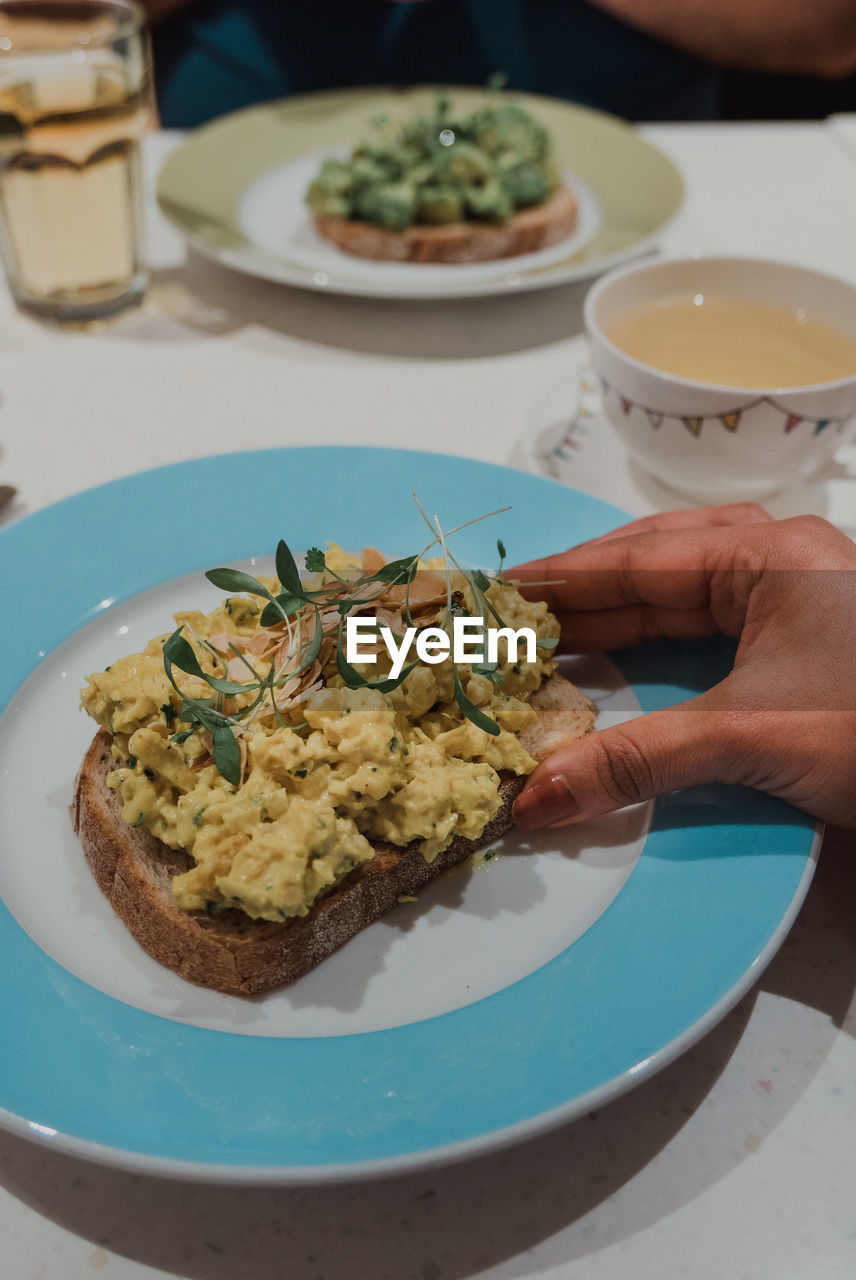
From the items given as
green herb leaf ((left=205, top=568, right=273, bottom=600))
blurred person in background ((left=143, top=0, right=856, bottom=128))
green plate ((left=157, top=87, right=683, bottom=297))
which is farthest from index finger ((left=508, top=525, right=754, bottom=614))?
blurred person in background ((left=143, top=0, right=856, bottom=128))

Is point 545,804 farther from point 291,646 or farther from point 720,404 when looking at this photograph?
point 720,404

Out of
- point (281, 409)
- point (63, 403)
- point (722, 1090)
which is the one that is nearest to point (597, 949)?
point (722, 1090)

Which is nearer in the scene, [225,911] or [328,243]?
[225,911]

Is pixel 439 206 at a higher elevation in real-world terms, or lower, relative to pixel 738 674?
higher

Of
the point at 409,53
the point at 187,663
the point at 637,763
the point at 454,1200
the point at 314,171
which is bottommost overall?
the point at 454,1200

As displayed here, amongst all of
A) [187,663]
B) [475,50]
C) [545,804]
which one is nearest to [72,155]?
[187,663]

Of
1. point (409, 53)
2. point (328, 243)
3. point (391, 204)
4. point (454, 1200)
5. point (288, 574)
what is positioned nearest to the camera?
point (454, 1200)

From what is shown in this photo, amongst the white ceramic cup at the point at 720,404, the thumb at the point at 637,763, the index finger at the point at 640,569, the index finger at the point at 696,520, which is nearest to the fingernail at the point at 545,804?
the thumb at the point at 637,763
